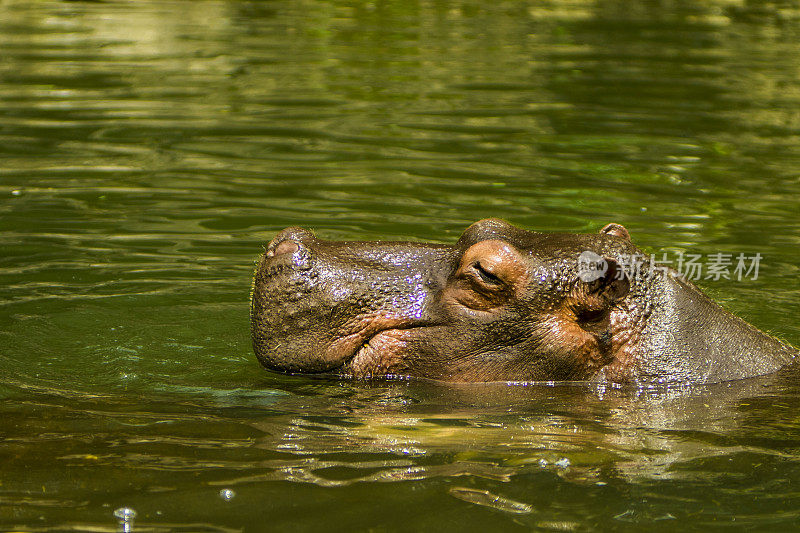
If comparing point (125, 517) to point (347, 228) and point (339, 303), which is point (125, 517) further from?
point (347, 228)

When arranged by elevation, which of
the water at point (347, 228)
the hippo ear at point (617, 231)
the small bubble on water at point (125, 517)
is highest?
the hippo ear at point (617, 231)

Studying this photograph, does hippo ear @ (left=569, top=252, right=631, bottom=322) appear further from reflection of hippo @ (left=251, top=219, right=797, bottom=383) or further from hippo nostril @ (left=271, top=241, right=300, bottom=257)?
hippo nostril @ (left=271, top=241, right=300, bottom=257)

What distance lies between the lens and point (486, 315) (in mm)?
5930

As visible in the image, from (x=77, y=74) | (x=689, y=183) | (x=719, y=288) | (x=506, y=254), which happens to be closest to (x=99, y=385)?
(x=506, y=254)

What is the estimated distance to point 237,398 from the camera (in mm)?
6082

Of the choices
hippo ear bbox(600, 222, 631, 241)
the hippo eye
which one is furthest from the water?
hippo ear bbox(600, 222, 631, 241)

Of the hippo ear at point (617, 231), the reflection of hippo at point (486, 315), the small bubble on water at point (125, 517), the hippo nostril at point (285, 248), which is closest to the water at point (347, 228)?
the small bubble on water at point (125, 517)

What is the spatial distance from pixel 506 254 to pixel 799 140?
29.2 ft

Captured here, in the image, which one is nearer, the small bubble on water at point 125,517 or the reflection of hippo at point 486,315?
the small bubble on water at point 125,517

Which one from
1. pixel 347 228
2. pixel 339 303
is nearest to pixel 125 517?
pixel 339 303

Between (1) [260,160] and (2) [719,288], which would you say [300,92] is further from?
(2) [719,288]

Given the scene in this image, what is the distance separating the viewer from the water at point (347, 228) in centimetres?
468

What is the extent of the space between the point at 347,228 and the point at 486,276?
13.6ft

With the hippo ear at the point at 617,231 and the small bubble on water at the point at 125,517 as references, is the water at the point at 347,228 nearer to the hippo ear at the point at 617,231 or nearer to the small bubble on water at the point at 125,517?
the small bubble on water at the point at 125,517
